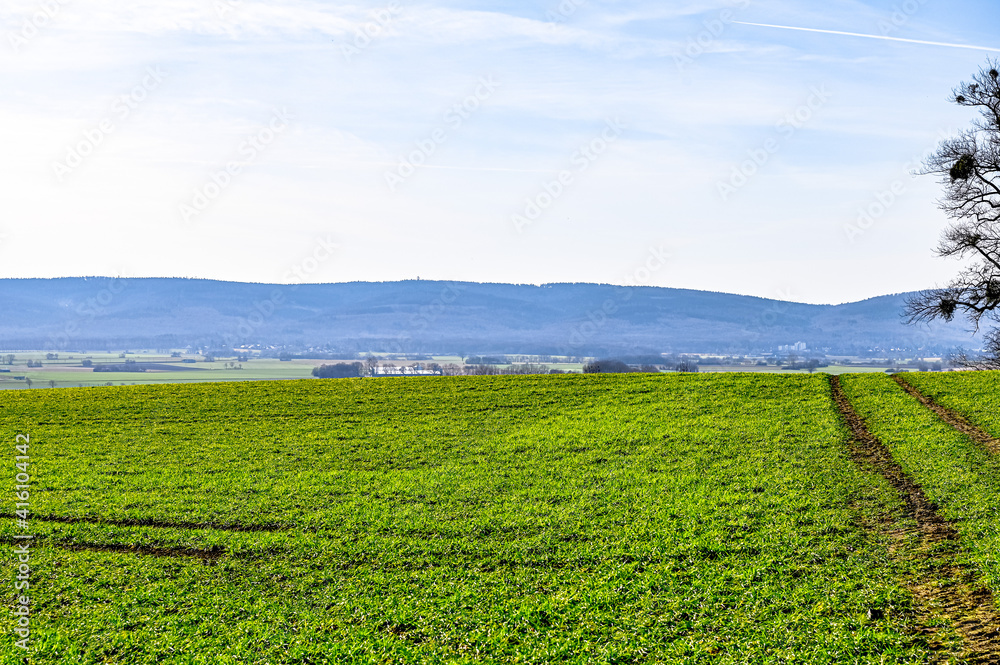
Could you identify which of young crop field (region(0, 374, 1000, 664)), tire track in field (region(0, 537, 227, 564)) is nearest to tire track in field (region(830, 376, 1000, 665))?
young crop field (region(0, 374, 1000, 664))

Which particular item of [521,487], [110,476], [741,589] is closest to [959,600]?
[741,589]

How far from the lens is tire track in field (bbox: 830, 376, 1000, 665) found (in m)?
12.0

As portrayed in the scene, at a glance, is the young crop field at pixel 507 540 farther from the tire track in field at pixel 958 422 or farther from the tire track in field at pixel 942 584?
the tire track in field at pixel 958 422

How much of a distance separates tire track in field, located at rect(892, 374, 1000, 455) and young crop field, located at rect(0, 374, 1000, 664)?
495 millimetres

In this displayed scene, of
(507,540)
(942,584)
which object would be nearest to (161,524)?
(507,540)

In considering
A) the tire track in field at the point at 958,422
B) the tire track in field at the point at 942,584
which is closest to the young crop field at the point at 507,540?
the tire track in field at the point at 942,584

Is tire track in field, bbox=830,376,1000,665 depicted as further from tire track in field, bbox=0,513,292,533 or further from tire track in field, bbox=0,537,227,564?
tire track in field, bbox=0,537,227,564

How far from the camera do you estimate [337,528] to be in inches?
766

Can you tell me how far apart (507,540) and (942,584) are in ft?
28.3

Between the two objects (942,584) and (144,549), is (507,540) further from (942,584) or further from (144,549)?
(942,584)

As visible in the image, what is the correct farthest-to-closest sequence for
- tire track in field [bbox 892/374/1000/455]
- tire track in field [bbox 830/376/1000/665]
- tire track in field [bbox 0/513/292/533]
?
→ 1. tire track in field [bbox 892/374/1000/455]
2. tire track in field [bbox 0/513/292/533]
3. tire track in field [bbox 830/376/1000/665]

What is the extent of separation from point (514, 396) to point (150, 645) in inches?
1079

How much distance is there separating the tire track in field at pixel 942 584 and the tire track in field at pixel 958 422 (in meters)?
6.20

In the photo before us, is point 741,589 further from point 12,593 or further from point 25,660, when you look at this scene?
point 12,593
